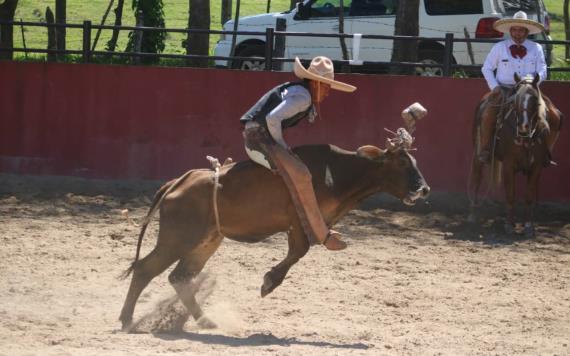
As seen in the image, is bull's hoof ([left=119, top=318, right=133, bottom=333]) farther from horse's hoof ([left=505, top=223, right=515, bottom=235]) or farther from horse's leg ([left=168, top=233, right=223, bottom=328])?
horse's hoof ([left=505, top=223, right=515, bottom=235])

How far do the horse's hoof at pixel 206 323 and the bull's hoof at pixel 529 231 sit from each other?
15.7ft

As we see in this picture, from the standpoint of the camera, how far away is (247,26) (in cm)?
1736

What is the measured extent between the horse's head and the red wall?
1571 millimetres

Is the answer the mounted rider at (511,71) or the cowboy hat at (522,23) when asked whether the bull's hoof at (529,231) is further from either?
the cowboy hat at (522,23)

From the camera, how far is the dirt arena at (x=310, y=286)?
6.86 metres

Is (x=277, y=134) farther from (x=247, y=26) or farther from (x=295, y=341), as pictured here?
(x=247, y=26)

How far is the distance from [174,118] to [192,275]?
220 inches

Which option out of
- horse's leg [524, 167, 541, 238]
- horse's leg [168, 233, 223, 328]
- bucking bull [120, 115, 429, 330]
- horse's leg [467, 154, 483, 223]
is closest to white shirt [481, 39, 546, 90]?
horse's leg [467, 154, 483, 223]

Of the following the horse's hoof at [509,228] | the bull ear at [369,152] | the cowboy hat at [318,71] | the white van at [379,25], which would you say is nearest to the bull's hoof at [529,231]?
the horse's hoof at [509,228]

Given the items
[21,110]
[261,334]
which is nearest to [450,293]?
[261,334]

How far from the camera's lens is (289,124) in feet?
23.4

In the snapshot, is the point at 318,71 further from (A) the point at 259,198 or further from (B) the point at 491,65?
(B) the point at 491,65

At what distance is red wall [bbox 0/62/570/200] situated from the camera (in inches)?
498

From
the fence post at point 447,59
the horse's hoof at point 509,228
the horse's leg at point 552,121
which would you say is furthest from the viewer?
the fence post at point 447,59
